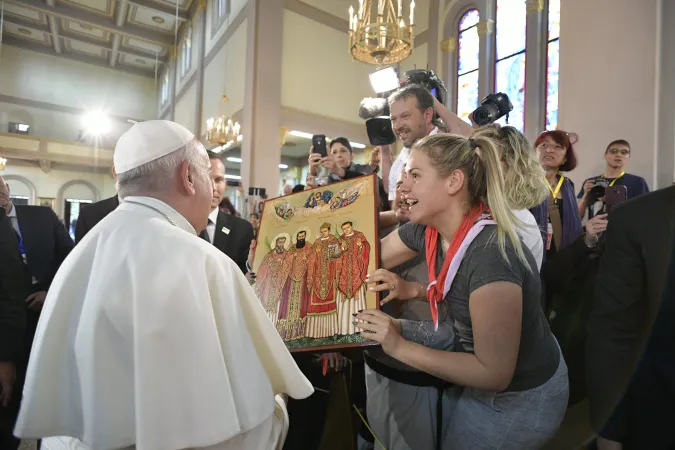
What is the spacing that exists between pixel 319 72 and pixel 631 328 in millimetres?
10784

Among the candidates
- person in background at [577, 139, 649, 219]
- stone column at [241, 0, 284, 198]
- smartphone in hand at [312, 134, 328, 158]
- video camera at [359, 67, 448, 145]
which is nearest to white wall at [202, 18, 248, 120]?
stone column at [241, 0, 284, 198]

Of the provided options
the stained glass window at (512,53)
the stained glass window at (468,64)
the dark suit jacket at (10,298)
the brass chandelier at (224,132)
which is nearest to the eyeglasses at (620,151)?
the stained glass window at (512,53)

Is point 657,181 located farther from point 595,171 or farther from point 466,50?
point 466,50

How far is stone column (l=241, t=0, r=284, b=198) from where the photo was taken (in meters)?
9.56

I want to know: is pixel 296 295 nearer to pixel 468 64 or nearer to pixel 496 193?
pixel 496 193

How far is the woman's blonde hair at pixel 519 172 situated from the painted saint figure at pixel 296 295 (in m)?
0.92

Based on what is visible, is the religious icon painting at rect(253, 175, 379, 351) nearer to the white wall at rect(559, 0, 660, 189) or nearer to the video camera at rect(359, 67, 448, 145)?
the video camera at rect(359, 67, 448, 145)

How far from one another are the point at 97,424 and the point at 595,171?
5.43 m

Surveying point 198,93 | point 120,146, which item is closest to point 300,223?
point 120,146

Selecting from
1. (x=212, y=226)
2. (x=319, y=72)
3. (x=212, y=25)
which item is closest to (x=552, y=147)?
(x=212, y=226)

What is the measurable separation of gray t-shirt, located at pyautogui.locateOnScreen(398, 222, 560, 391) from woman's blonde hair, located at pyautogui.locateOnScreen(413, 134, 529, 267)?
113 mm

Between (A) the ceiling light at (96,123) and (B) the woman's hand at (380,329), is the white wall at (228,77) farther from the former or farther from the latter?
(B) the woman's hand at (380,329)

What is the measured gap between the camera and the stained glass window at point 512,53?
830 centimetres

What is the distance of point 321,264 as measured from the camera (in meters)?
1.74
